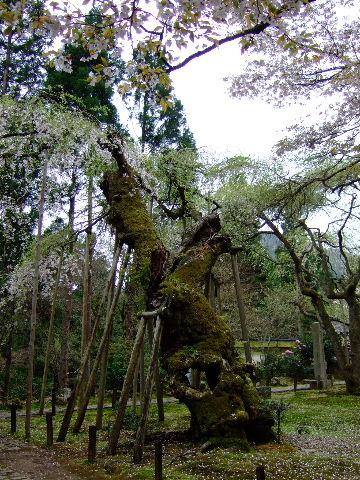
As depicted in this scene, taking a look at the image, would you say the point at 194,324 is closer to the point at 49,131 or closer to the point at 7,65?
the point at 49,131

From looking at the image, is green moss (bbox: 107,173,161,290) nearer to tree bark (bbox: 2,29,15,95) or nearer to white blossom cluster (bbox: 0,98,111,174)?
white blossom cluster (bbox: 0,98,111,174)

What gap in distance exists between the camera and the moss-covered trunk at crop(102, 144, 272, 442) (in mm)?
5887

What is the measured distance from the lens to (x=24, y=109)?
7.96m

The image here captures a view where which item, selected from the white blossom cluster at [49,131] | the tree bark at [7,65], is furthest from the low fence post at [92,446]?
the tree bark at [7,65]

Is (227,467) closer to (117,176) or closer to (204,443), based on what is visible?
→ (204,443)

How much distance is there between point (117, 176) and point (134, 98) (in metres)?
11.7

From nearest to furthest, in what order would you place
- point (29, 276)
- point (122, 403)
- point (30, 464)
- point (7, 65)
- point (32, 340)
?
point (122, 403), point (30, 464), point (32, 340), point (29, 276), point (7, 65)

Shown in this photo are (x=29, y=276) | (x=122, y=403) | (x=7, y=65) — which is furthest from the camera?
(x=7, y=65)

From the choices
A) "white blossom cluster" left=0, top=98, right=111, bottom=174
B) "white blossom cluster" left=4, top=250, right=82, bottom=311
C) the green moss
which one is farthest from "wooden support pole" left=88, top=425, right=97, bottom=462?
"white blossom cluster" left=4, top=250, right=82, bottom=311

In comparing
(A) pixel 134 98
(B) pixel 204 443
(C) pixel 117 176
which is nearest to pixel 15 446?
(B) pixel 204 443

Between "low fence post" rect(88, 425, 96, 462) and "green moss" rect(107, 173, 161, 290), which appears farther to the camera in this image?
"green moss" rect(107, 173, 161, 290)

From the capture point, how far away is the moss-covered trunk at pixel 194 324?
589 cm

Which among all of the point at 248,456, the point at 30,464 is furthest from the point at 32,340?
the point at 248,456

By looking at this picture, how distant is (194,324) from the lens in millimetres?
6602
